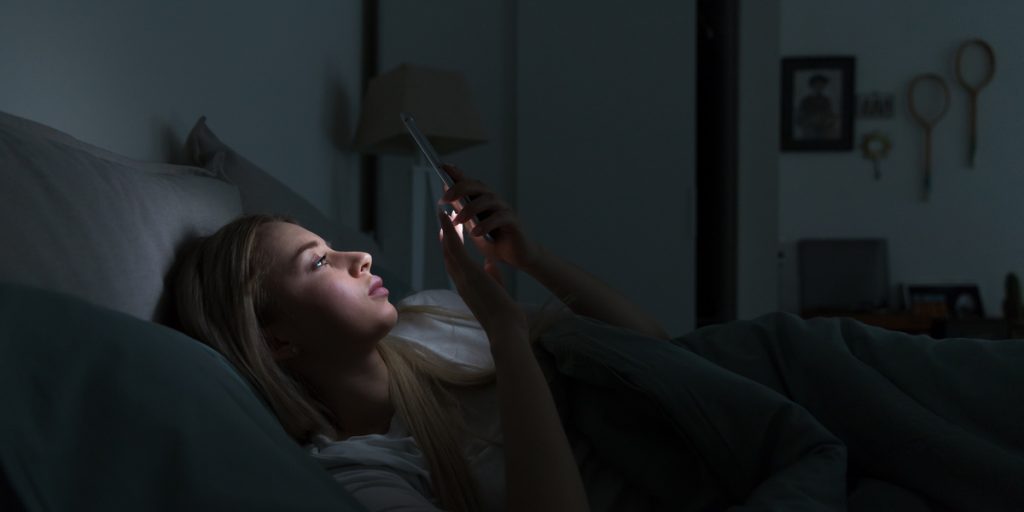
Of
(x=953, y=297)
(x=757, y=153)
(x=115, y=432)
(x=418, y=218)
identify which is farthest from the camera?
(x=953, y=297)

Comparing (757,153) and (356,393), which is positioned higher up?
(757,153)

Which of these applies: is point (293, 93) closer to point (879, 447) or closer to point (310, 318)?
point (310, 318)

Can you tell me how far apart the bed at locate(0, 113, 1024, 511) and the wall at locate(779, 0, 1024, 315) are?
10.1 feet

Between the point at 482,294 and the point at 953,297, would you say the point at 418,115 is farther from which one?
the point at 953,297

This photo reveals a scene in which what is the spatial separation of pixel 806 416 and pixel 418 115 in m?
1.49

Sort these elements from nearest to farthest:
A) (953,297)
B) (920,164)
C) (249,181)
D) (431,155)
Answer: (431,155) < (249,181) < (953,297) < (920,164)

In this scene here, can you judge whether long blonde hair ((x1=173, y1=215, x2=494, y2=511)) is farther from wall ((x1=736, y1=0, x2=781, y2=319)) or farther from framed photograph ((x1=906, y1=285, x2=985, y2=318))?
framed photograph ((x1=906, y1=285, x2=985, y2=318))

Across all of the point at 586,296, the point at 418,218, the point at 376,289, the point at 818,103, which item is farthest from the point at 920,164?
the point at 376,289

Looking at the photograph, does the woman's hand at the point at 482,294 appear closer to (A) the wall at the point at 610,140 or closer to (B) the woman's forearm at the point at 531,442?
(B) the woman's forearm at the point at 531,442

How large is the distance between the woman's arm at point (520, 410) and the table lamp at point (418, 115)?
1224 millimetres

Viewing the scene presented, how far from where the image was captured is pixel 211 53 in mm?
1389

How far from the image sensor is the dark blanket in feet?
2.56

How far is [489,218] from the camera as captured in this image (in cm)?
103

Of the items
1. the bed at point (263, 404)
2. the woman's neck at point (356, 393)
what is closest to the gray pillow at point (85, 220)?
the bed at point (263, 404)
